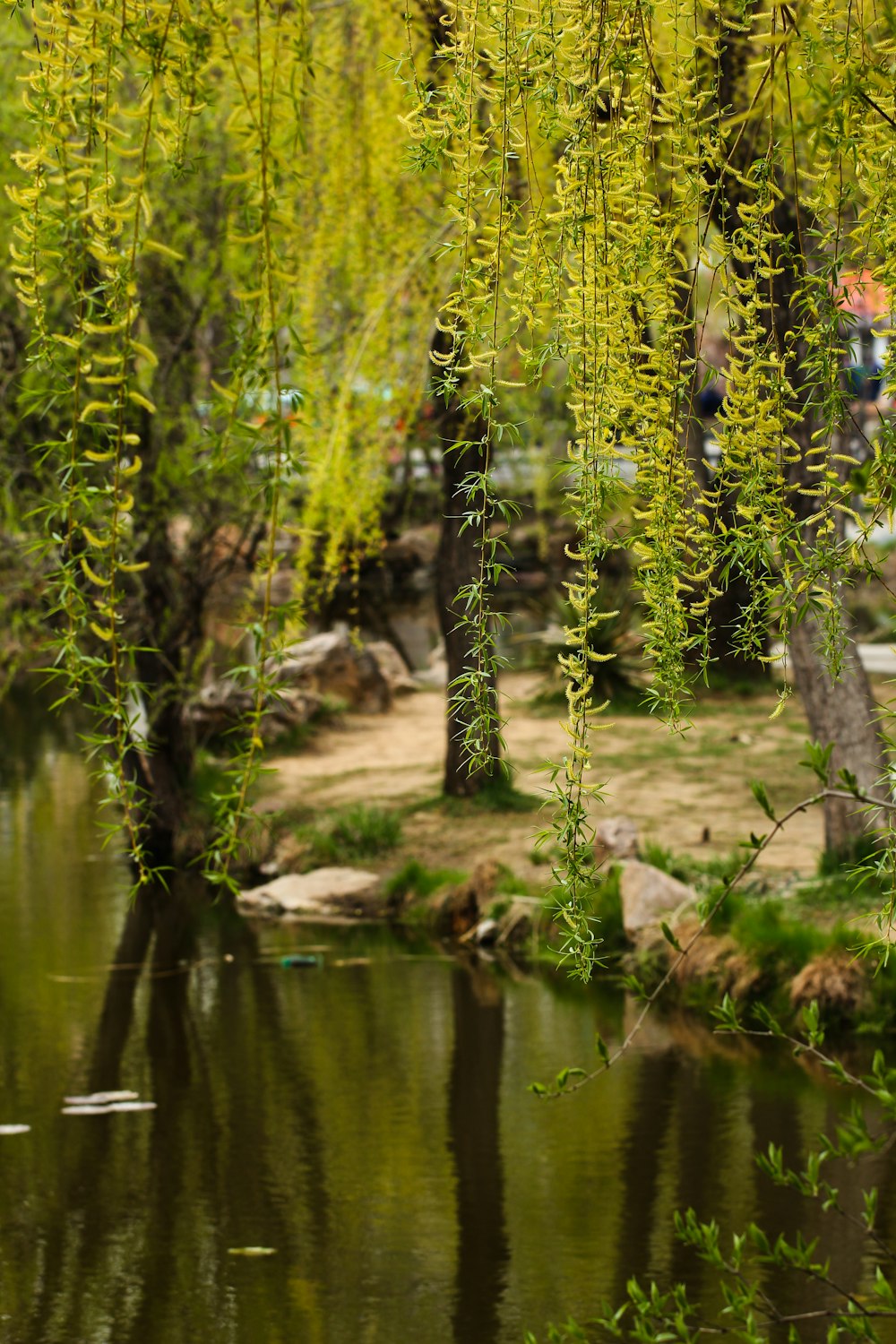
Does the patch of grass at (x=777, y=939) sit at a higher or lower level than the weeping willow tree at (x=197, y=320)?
lower

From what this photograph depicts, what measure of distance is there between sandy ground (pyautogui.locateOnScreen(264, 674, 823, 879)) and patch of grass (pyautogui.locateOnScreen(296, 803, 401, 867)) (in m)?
0.11

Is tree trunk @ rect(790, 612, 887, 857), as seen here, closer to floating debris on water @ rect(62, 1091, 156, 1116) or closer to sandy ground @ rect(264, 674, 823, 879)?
sandy ground @ rect(264, 674, 823, 879)

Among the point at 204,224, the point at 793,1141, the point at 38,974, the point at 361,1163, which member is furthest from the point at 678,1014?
the point at 204,224

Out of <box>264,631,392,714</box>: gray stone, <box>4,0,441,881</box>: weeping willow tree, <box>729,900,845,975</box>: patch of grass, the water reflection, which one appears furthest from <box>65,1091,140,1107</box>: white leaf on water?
<box>264,631,392,714</box>: gray stone

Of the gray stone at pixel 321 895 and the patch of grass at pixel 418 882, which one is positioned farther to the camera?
the gray stone at pixel 321 895

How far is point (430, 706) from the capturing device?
12969 mm

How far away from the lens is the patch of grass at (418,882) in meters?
8.40

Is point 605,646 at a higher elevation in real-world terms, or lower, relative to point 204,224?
lower

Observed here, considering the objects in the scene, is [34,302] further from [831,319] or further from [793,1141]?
[793,1141]

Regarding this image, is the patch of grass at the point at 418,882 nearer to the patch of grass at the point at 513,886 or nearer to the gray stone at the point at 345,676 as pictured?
the patch of grass at the point at 513,886

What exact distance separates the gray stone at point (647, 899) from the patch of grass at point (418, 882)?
1118 mm

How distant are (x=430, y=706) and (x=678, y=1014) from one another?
621cm

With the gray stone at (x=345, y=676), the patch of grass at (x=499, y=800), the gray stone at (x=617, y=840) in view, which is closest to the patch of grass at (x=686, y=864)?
the gray stone at (x=617, y=840)

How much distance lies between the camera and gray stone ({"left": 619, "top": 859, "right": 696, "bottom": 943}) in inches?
285
